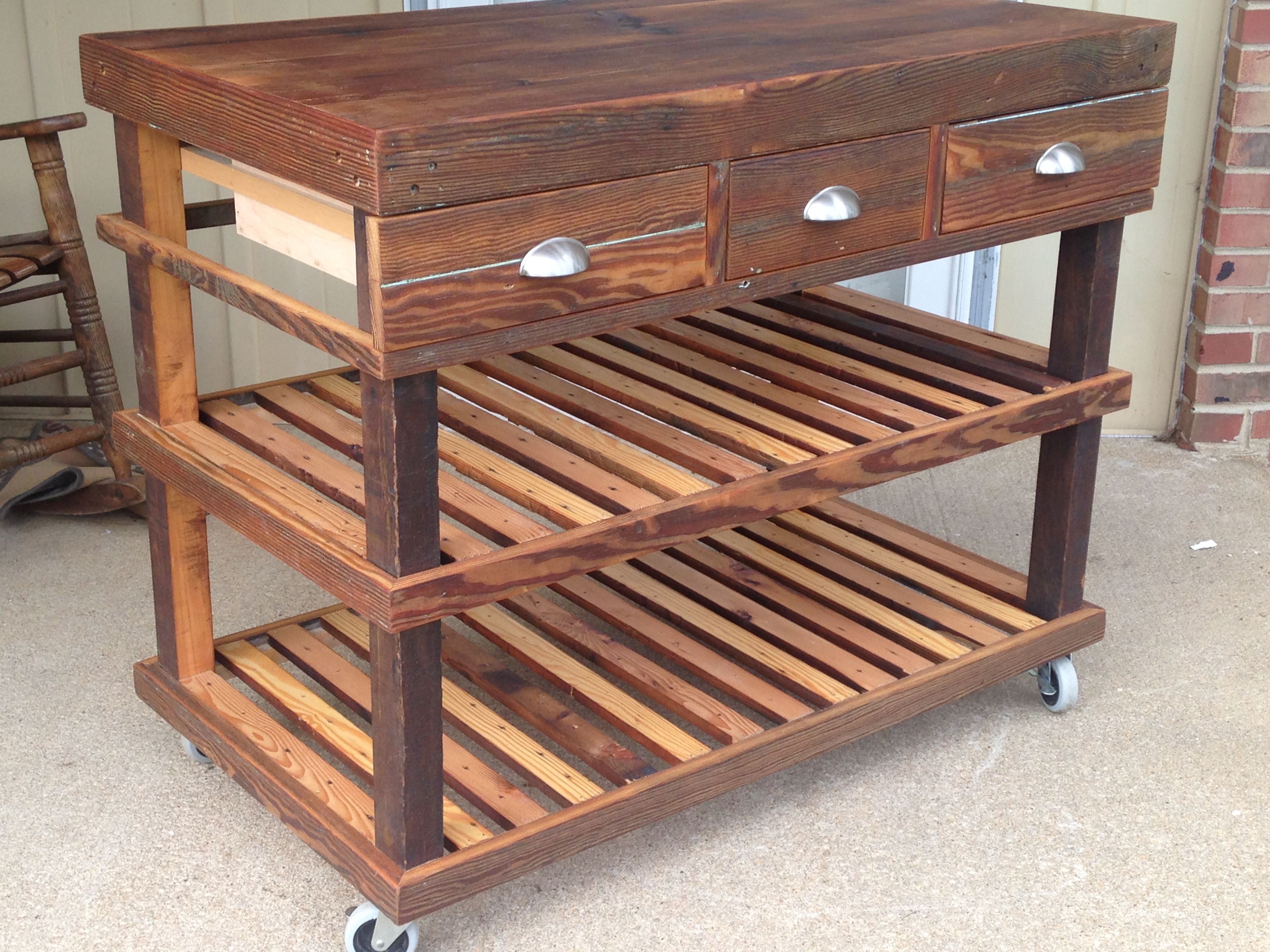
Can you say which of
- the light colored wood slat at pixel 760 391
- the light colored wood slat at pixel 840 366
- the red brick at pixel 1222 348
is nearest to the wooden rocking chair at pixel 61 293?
the light colored wood slat at pixel 760 391

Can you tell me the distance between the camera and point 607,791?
1.86 meters

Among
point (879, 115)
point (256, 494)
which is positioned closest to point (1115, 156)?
point (879, 115)

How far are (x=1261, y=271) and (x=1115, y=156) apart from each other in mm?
1284

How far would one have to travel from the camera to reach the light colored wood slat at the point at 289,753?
1847 millimetres

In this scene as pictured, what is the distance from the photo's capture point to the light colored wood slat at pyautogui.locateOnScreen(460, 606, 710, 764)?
1999 millimetres

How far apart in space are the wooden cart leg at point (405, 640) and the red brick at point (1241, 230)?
2115 mm

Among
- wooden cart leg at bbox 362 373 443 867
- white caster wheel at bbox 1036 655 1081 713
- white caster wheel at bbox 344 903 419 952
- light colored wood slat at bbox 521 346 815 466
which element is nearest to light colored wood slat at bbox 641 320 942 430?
light colored wood slat at bbox 521 346 815 466

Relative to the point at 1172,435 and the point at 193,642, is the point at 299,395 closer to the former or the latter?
the point at 193,642

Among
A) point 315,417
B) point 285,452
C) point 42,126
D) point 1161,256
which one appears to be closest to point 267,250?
point 42,126

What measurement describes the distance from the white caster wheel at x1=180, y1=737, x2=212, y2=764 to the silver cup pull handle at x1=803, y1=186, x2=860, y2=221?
1.15 meters

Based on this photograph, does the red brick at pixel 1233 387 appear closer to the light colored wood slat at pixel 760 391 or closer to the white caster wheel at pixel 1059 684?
the white caster wheel at pixel 1059 684

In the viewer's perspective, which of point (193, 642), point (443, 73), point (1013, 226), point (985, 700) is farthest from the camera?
point (985, 700)

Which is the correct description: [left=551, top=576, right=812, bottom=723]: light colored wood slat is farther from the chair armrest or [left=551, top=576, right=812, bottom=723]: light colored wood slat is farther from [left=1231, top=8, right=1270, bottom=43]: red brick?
A: [left=1231, top=8, right=1270, bottom=43]: red brick

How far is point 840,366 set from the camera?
2215 millimetres
